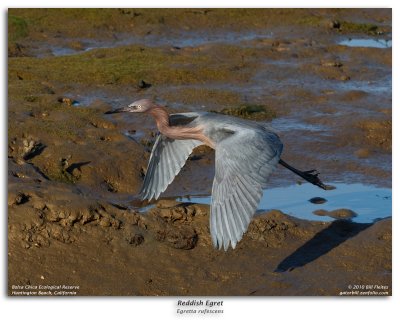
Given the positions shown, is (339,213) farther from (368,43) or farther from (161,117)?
(368,43)

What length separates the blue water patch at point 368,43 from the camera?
15.1 m

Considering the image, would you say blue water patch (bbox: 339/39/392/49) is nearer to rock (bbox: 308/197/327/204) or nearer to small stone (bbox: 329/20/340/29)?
small stone (bbox: 329/20/340/29)

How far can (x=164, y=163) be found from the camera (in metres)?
8.31

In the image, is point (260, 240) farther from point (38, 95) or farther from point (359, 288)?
point (38, 95)

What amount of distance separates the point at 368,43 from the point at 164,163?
8192 millimetres

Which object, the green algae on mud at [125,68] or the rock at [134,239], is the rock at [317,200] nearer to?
the rock at [134,239]

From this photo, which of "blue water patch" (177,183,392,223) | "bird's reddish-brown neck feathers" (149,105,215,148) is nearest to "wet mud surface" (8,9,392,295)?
"blue water patch" (177,183,392,223)

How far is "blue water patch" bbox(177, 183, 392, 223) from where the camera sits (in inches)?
335

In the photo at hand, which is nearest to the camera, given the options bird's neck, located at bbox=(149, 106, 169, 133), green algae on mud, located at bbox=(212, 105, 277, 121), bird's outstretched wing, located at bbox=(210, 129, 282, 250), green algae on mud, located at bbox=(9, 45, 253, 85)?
bird's outstretched wing, located at bbox=(210, 129, 282, 250)

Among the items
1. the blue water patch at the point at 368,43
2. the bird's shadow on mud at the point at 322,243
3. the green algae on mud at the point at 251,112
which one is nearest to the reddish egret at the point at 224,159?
the bird's shadow on mud at the point at 322,243

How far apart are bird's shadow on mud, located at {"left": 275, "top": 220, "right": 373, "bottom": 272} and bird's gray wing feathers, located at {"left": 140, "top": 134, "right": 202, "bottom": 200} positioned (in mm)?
1459

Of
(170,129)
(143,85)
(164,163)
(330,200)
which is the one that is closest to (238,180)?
(170,129)

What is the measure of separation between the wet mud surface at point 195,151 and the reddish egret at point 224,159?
561 mm

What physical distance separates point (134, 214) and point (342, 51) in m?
7.98
